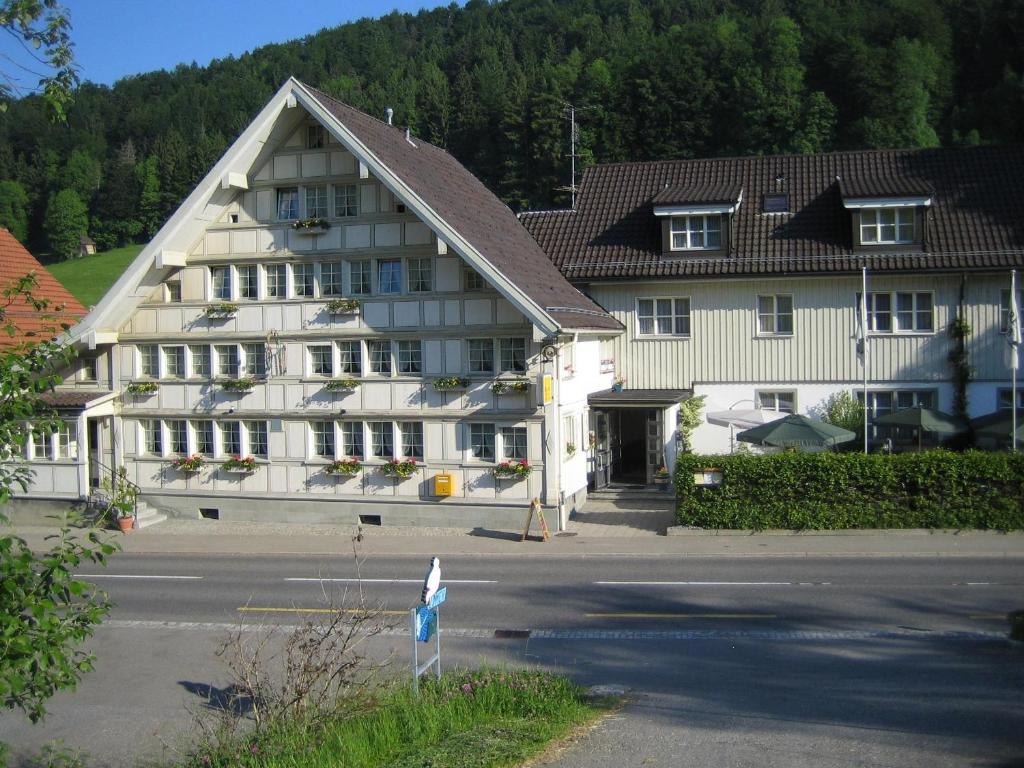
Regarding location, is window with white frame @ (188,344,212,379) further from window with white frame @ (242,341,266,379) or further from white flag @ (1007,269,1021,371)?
white flag @ (1007,269,1021,371)

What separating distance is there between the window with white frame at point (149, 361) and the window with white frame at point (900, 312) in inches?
741

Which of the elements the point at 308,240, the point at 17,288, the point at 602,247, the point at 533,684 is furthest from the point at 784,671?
the point at 602,247

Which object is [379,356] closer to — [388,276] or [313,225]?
[388,276]

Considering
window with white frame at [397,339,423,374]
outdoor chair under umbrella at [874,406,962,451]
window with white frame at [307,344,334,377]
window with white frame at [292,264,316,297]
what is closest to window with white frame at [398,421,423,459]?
Result: window with white frame at [397,339,423,374]

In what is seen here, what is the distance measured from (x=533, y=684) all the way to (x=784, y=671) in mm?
3206

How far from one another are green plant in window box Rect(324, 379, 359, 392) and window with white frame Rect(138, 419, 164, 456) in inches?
216

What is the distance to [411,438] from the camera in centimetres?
2514

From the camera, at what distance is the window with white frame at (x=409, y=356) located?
82.4ft

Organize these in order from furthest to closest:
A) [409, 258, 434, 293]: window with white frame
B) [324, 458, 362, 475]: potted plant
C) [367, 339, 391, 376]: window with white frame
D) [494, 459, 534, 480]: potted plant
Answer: [367, 339, 391, 376]: window with white frame → [324, 458, 362, 475]: potted plant → [409, 258, 434, 293]: window with white frame → [494, 459, 534, 480]: potted plant

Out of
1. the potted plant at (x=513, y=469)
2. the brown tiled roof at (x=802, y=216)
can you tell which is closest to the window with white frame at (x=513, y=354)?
the potted plant at (x=513, y=469)

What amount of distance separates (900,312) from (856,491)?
732 cm

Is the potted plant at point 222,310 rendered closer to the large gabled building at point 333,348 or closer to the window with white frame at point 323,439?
the large gabled building at point 333,348

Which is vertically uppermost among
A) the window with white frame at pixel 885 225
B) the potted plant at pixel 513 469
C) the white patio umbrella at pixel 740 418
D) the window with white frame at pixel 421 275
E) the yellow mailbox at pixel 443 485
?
the window with white frame at pixel 885 225

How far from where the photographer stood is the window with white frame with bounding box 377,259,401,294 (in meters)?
25.3
